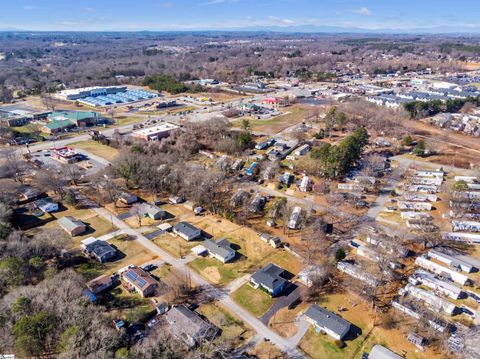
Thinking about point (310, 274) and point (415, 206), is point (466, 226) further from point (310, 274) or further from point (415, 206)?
point (310, 274)

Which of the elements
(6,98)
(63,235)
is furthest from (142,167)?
(6,98)

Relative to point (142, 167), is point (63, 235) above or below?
below

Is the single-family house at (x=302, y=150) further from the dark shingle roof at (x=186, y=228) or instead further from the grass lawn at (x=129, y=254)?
the grass lawn at (x=129, y=254)

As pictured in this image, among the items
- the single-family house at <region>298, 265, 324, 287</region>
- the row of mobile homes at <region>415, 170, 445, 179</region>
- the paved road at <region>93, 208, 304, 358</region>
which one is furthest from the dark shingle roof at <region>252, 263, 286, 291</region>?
the row of mobile homes at <region>415, 170, 445, 179</region>

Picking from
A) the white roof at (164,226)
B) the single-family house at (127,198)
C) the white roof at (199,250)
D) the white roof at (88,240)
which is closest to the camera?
the white roof at (199,250)

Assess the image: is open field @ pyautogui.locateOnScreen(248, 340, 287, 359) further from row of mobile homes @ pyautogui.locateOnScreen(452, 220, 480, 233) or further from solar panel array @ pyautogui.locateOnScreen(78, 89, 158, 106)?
solar panel array @ pyautogui.locateOnScreen(78, 89, 158, 106)

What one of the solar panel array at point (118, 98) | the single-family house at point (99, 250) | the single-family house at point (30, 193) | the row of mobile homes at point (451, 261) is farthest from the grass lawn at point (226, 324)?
the solar panel array at point (118, 98)

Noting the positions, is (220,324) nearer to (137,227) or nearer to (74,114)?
(137,227)
